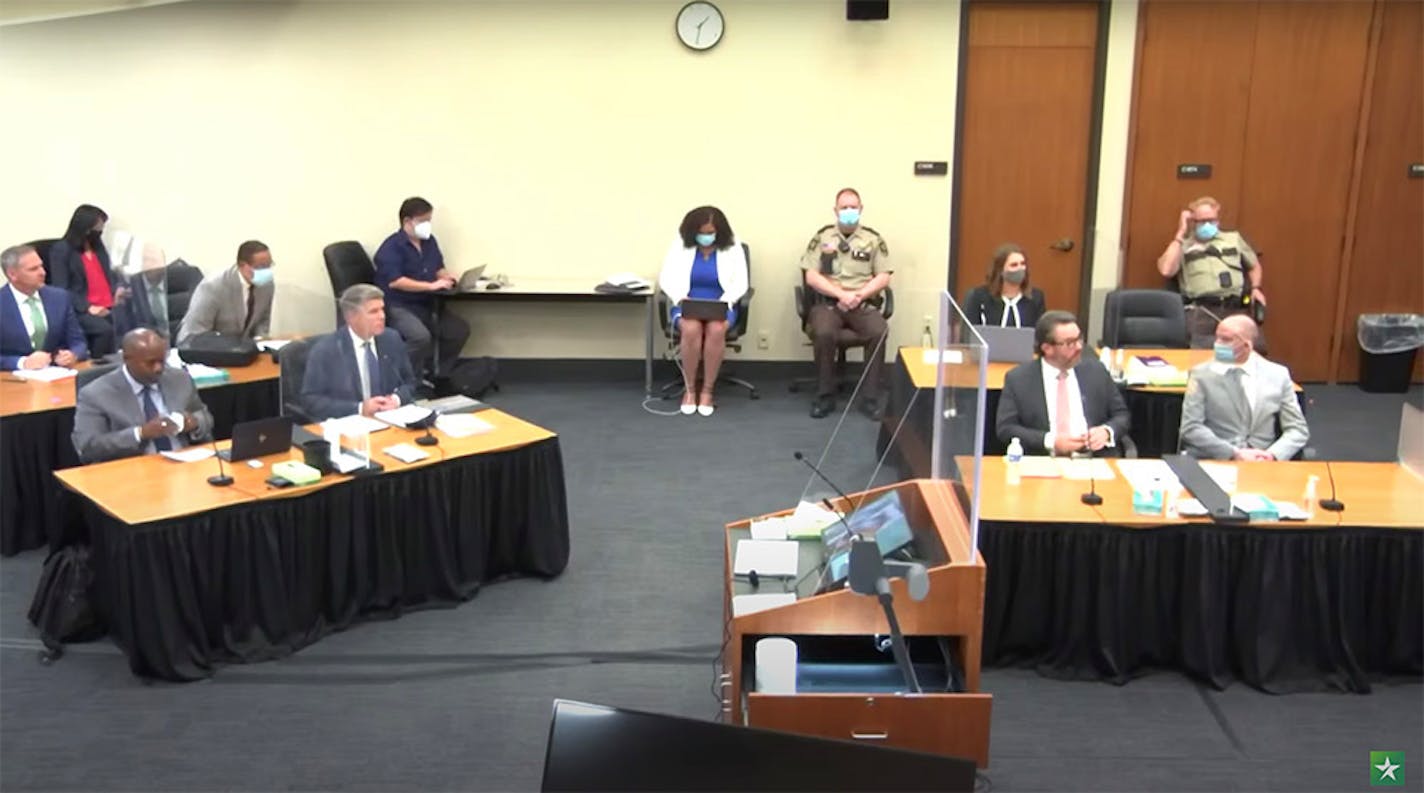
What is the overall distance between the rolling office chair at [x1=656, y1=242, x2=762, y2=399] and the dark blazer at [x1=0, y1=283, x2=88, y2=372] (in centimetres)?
345

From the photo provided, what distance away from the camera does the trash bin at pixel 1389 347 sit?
8297mm

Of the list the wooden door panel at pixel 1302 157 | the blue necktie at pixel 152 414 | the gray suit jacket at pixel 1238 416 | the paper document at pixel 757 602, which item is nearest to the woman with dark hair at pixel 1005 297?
the gray suit jacket at pixel 1238 416

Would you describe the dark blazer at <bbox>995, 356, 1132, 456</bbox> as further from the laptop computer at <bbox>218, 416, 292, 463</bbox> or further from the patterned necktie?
the patterned necktie

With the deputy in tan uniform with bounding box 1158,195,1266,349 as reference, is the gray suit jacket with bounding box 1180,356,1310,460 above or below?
below

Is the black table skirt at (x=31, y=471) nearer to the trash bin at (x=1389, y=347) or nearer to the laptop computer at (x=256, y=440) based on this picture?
the laptop computer at (x=256, y=440)

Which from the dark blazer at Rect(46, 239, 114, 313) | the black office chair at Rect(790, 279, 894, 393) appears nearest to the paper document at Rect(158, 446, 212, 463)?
the dark blazer at Rect(46, 239, 114, 313)

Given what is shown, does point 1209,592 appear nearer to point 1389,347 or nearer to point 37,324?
point 1389,347

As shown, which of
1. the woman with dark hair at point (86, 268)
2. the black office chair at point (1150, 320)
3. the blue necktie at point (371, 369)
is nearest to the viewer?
the blue necktie at point (371, 369)

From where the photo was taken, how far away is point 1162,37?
319 inches

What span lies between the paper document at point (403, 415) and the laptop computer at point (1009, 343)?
8.50ft

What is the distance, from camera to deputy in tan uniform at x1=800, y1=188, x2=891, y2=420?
7.84 meters

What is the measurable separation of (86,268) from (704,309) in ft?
12.5

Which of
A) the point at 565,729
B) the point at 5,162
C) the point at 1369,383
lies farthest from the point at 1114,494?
the point at 5,162

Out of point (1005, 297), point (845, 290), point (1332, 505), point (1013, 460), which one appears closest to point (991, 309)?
point (1005, 297)
